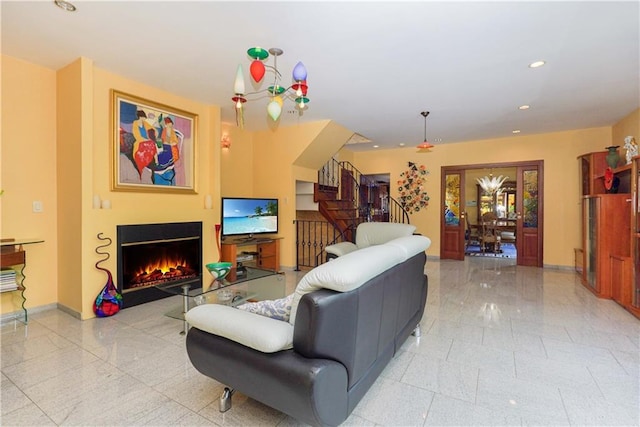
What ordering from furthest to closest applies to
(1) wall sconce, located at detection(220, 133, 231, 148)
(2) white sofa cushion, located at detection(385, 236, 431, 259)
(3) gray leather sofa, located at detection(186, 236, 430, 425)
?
(1) wall sconce, located at detection(220, 133, 231, 148), (2) white sofa cushion, located at detection(385, 236, 431, 259), (3) gray leather sofa, located at detection(186, 236, 430, 425)

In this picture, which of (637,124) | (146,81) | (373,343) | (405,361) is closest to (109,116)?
(146,81)

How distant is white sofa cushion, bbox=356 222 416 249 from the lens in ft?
12.3

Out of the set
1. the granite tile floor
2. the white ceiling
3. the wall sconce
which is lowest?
the granite tile floor

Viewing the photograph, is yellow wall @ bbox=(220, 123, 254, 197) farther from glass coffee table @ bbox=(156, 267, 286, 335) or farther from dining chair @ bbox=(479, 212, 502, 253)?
dining chair @ bbox=(479, 212, 502, 253)

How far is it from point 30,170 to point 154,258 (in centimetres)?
164

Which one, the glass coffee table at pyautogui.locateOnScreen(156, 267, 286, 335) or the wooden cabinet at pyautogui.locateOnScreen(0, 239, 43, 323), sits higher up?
the wooden cabinet at pyautogui.locateOnScreen(0, 239, 43, 323)

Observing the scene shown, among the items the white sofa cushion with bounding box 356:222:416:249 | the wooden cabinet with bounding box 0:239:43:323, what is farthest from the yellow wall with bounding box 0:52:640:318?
the white sofa cushion with bounding box 356:222:416:249

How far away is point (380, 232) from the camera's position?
397 centimetres

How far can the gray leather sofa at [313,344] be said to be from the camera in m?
1.37

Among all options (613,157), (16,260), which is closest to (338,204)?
(613,157)

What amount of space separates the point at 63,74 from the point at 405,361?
4.66 meters

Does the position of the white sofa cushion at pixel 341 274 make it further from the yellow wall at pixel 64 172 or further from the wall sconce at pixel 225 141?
the wall sconce at pixel 225 141

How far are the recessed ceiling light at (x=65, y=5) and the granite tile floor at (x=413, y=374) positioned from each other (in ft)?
9.16

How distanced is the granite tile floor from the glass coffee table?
1.10 ft
